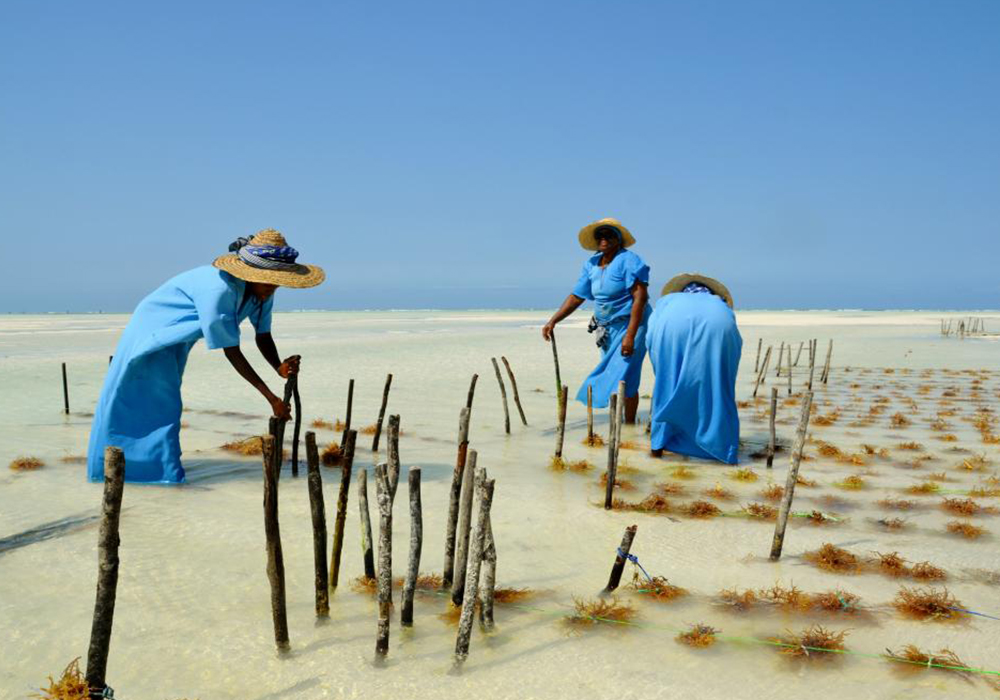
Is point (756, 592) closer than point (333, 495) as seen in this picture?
Yes

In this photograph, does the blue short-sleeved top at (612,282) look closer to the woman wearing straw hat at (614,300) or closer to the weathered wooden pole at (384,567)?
the woman wearing straw hat at (614,300)

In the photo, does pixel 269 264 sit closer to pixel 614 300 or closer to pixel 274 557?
pixel 274 557

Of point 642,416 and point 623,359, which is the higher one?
point 623,359

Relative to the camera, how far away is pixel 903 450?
7242 millimetres

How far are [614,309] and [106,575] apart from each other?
585 cm

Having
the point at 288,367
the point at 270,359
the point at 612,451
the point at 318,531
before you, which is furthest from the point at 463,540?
the point at 270,359

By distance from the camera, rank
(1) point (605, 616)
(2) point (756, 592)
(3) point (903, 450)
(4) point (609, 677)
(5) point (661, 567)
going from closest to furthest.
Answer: (4) point (609, 677)
(1) point (605, 616)
(2) point (756, 592)
(5) point (661, 567)
(3) point (903, 450)

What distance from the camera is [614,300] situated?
7.63 m

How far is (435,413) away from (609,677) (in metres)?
6.99

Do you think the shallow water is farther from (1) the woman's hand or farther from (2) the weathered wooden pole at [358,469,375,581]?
(1) the woman's hand

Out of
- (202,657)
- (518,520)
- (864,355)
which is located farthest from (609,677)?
(864,355)

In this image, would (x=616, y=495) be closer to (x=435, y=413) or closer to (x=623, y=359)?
(x=623, y=359)

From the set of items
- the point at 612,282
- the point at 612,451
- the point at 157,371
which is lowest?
the point at 612,451

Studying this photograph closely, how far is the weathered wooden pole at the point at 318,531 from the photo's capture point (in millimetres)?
3324
